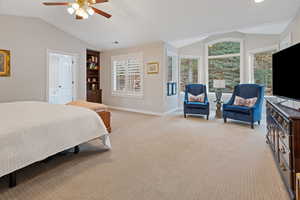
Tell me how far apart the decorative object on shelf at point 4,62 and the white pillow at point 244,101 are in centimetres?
623

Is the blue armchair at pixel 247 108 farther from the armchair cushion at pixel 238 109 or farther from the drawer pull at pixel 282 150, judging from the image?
the drawer pull at pixel 282 150

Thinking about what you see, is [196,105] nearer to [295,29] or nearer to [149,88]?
[149,88]

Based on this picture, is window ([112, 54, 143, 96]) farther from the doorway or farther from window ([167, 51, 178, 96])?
the doorway

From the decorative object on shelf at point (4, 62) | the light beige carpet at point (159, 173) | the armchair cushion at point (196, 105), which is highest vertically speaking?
the decorative object on shelf at point (4, 62)

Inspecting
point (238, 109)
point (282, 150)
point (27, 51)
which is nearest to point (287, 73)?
point (282, 150)

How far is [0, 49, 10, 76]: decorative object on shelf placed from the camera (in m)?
4.12

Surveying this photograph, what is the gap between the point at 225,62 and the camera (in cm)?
618

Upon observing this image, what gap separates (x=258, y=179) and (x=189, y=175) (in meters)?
0.77

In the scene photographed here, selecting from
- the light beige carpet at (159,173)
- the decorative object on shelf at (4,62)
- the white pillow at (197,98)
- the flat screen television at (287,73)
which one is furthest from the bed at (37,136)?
the white pillow at (197,98)

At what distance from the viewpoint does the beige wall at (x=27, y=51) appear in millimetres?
4230

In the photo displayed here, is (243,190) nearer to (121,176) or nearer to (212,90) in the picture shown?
(121,176)

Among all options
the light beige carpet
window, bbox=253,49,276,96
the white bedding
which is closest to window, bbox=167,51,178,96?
window, bbox=253,49,276,96

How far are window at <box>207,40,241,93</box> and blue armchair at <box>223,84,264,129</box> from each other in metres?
1.60

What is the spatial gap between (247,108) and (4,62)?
6.32 m
